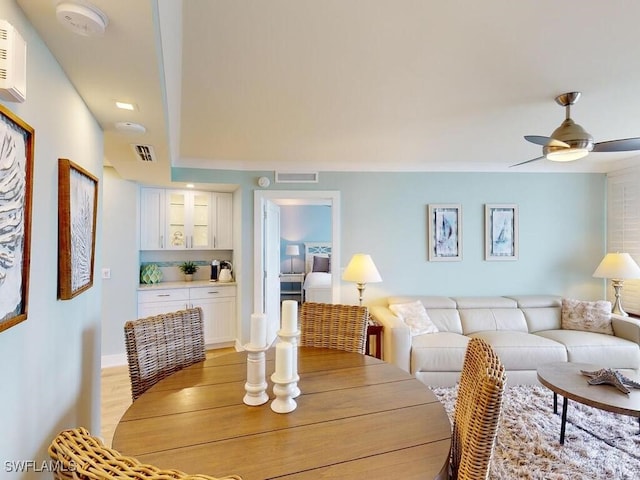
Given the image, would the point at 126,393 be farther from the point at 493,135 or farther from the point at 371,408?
the point at 493,135

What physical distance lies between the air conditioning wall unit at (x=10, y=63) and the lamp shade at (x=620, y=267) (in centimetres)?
488

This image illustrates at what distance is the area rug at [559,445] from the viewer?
1.97 meters

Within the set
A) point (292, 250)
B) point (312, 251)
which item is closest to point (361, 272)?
point (292, 250)

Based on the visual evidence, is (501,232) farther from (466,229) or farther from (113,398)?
(113,398)

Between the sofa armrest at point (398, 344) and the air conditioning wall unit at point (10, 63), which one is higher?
the air conditioning wall unit at point (10, 63)

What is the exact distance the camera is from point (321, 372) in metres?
1.65

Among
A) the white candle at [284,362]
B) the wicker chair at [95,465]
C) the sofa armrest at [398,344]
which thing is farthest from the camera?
the sofa armrest at [398,344]

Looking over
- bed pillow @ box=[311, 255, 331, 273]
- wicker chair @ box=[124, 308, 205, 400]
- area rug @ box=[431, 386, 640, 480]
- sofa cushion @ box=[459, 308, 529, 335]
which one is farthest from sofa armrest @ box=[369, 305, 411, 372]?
bed pillow @ box=[311, 255, 331, 273]

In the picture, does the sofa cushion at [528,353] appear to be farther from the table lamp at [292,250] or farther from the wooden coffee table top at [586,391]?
the table lamp at [292,250]

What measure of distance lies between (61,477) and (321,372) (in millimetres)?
1193

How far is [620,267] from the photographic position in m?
3.55

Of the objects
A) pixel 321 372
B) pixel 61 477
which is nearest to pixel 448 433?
pixel 321 372

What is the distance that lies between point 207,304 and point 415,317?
258 centimetres

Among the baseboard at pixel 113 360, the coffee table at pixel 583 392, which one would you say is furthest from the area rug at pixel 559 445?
the baseboard at pixel 113 360
